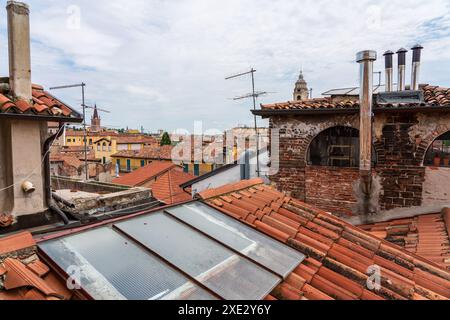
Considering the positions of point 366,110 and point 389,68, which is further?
point 389,68

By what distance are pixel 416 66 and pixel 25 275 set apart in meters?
9.55

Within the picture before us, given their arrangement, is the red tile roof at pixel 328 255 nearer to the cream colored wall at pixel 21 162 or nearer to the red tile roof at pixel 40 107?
the red tile roof at pixel 40 107

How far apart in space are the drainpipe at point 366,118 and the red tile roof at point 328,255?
3.73 m

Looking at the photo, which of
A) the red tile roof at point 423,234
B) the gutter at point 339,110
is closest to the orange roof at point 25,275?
the red tile roof at point 423,234

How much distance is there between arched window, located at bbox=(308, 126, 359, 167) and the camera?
27.9 ft

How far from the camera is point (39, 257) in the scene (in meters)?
2.35

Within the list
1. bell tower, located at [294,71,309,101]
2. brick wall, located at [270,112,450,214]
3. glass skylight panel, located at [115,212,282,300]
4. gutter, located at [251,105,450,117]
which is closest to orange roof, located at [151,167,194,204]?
brick wall, located at [270,112,450,214]

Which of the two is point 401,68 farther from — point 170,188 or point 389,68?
point 170,188

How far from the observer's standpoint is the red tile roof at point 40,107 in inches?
184

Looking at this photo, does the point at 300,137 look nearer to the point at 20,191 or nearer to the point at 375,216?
the point at 375,216

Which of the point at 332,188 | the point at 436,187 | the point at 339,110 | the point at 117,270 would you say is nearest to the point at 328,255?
the point at 117,270

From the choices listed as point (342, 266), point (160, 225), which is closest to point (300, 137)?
point (342, 266)

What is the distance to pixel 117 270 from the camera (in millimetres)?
2260
